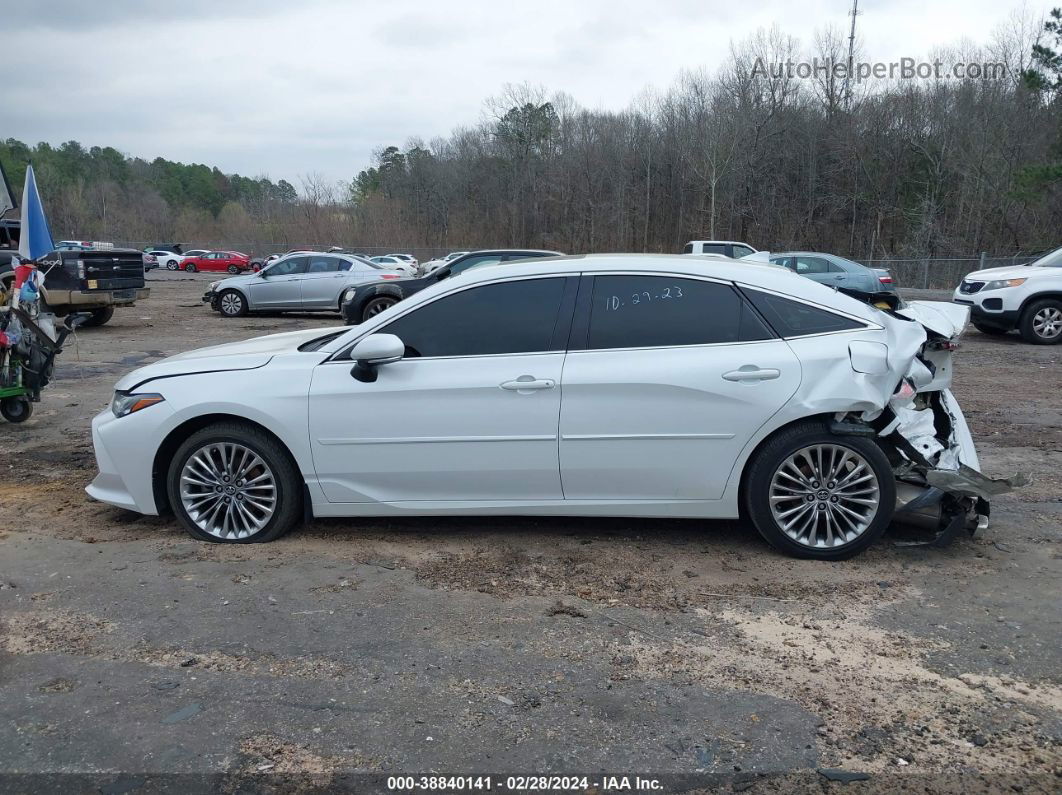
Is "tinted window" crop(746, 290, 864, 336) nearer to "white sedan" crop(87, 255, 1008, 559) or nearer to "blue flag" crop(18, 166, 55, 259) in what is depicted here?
"white sedan" crop(87, 255, 1008, 559)

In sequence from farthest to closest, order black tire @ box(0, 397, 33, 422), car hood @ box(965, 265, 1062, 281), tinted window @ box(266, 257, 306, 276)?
tinted window @ box(266, 257, 306, 276) → car hood @ box(965, 265, 1062, 281) → black tire @ box(0, 397, 33, 422)

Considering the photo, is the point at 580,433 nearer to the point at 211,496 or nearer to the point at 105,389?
the point at 211,496

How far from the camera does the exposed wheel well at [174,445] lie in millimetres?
4961

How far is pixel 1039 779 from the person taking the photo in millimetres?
2818

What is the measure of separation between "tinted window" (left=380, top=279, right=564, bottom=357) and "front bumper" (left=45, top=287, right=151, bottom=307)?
13.0 metres

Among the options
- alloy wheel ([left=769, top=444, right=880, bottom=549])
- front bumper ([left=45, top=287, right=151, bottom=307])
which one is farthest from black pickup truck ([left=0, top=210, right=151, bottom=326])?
alloy wheel ([left=769, top=444, right=880, bottom=549])

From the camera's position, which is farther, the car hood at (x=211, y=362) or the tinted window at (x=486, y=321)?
the car hood at (x=211, y=362)

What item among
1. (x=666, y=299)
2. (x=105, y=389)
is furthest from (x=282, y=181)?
(x=666, y=299)

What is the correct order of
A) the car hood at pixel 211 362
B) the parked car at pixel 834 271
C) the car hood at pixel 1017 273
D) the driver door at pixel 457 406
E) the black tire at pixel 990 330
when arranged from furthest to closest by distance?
the parked car at pixel 834 271 < the black tire at pixel 990 330 < the car hood at pixel 1017 273 < the car hood at pixel 211 362 < the driver door at pixel 457 406

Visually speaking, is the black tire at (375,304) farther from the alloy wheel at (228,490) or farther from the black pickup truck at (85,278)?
the alloy wheel at (228,490)

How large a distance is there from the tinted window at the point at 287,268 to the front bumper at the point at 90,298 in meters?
3.74

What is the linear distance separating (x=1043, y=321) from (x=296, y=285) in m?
14.9

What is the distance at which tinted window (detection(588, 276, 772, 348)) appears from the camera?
15.6 ft

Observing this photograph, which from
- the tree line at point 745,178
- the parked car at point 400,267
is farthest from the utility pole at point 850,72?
the parked car at point 400,267
